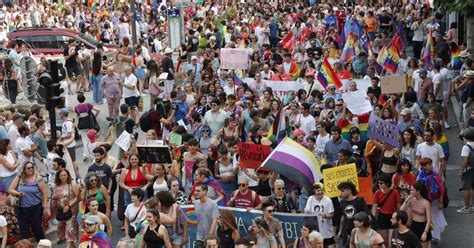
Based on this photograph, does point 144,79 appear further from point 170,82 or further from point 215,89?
point 215,89

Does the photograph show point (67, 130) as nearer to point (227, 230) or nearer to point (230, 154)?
point (230, 154)

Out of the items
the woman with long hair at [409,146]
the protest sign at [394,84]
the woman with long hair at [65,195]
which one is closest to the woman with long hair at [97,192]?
the woman with long hair at [65,195]

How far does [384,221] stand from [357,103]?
430cm

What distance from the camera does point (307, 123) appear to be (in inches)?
716

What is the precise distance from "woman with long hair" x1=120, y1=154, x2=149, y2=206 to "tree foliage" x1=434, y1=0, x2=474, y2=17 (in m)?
9.39

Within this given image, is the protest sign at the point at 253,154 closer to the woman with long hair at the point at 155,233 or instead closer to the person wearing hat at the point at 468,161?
the woman with long hair at the point at 155,233

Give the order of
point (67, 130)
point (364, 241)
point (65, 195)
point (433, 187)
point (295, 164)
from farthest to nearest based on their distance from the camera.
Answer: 1. point (67, 130)
2. point (65, 195)
3. point (295, 164)
4. point (433, 187)
5. point (364, 241)

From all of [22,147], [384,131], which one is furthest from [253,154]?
[22,147]

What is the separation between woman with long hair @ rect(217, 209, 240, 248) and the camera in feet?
43.9

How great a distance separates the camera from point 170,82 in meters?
24.8

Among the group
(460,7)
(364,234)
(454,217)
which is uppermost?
(460,7)

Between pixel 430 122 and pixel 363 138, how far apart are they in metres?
1.39

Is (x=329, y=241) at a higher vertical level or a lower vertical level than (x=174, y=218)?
lower

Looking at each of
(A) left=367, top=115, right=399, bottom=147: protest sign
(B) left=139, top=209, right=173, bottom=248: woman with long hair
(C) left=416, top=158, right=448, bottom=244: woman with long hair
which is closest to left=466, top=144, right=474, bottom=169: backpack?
(A) left=367, top=115, right=399, bottom=147: protest sign
